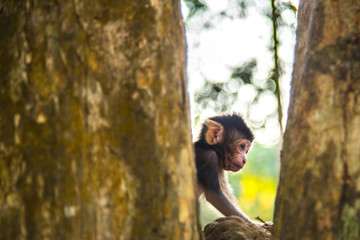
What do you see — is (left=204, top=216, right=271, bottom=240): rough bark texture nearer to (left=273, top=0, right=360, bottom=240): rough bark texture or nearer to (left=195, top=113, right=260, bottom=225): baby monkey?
(left=273, top=0, right=360, bottom=240): rough bark texture

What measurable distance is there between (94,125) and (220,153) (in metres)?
3.88

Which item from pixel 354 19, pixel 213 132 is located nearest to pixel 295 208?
pixel 354 19

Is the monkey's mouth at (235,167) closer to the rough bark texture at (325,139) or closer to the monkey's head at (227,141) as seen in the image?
the monkey's head at (227,141)

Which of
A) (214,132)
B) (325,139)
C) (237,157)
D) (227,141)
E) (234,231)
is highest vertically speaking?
(325,139)

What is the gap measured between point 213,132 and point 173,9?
3.52 m

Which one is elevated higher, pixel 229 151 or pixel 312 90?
pixel 312 90

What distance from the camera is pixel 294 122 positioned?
2.53 metres

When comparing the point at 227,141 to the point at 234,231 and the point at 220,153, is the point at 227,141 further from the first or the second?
the point at 234,231

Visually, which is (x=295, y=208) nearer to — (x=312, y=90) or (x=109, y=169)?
(x=312, y=90)

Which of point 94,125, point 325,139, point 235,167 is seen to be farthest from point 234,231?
point 235,167

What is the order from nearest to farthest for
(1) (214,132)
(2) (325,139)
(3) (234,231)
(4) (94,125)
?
1. (4) (94,125)
2. (2) (325,139)
3. (3) (234,231)
4. (1) (214,132)

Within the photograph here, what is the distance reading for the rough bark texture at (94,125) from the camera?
7.18 feet

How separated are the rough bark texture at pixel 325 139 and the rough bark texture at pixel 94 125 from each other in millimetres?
497

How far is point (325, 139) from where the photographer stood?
2.39 metres
